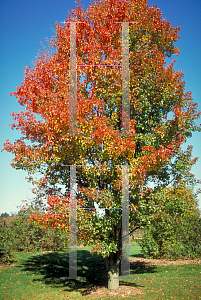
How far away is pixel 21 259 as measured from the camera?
47.0 ft

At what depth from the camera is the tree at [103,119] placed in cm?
643

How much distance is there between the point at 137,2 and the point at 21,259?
14.0 metres

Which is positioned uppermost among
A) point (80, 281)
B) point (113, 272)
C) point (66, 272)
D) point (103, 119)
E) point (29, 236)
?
point (103, 119)

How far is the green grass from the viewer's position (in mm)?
7500

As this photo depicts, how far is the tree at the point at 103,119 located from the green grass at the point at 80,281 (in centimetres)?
147

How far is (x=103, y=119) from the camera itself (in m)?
6.97

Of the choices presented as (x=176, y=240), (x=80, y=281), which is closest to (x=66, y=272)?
(x=80, y=281)

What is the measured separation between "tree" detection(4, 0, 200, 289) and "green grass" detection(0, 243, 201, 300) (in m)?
1.47

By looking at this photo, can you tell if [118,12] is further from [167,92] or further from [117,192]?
[117,192]

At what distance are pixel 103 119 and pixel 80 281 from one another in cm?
652

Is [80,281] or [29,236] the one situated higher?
[29,236]

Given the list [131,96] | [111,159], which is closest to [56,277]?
[111,159]

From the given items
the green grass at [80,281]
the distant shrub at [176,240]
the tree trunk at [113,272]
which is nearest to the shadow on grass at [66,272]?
the green grass at [80,281]

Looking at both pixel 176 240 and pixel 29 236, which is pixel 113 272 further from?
pixel 29 236
